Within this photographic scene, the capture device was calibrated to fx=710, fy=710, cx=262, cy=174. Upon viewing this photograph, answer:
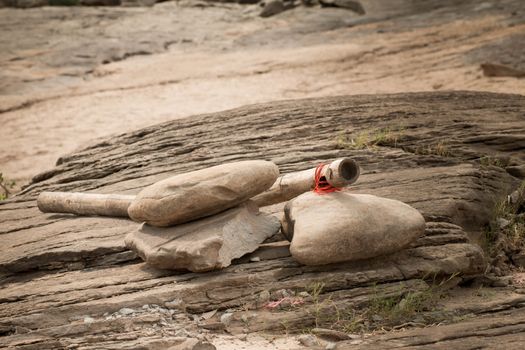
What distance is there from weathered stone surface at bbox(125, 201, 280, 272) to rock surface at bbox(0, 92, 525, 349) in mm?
115

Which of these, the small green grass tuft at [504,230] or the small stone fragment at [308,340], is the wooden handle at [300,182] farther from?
the small green grass tuft at [504,230]

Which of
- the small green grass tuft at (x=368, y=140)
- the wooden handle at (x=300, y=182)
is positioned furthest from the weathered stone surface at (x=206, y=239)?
the small green grass tuft at (x=368, y=140)

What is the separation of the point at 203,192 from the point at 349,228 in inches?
43.3

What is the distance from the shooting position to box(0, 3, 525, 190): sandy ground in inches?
481

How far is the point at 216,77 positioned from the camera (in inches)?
590

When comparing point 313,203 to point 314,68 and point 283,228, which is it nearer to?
point 283,228

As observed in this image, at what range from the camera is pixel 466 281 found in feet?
17.2

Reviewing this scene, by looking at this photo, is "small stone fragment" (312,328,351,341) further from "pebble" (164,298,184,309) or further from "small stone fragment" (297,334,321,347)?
"pebble" (164,298,184,309)

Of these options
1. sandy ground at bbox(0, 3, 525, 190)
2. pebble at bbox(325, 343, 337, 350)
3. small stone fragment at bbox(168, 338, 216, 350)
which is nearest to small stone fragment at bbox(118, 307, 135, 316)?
small stone fragment at bbox(168, 338, 216, 350)

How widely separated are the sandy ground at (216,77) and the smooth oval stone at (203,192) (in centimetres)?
547

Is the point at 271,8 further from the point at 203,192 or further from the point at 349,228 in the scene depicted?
the point at 349,228

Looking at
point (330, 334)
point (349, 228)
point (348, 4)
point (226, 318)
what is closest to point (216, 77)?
point (348, 4)

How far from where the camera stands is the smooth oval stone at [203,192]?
5207mm

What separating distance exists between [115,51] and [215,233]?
13.9 metres
